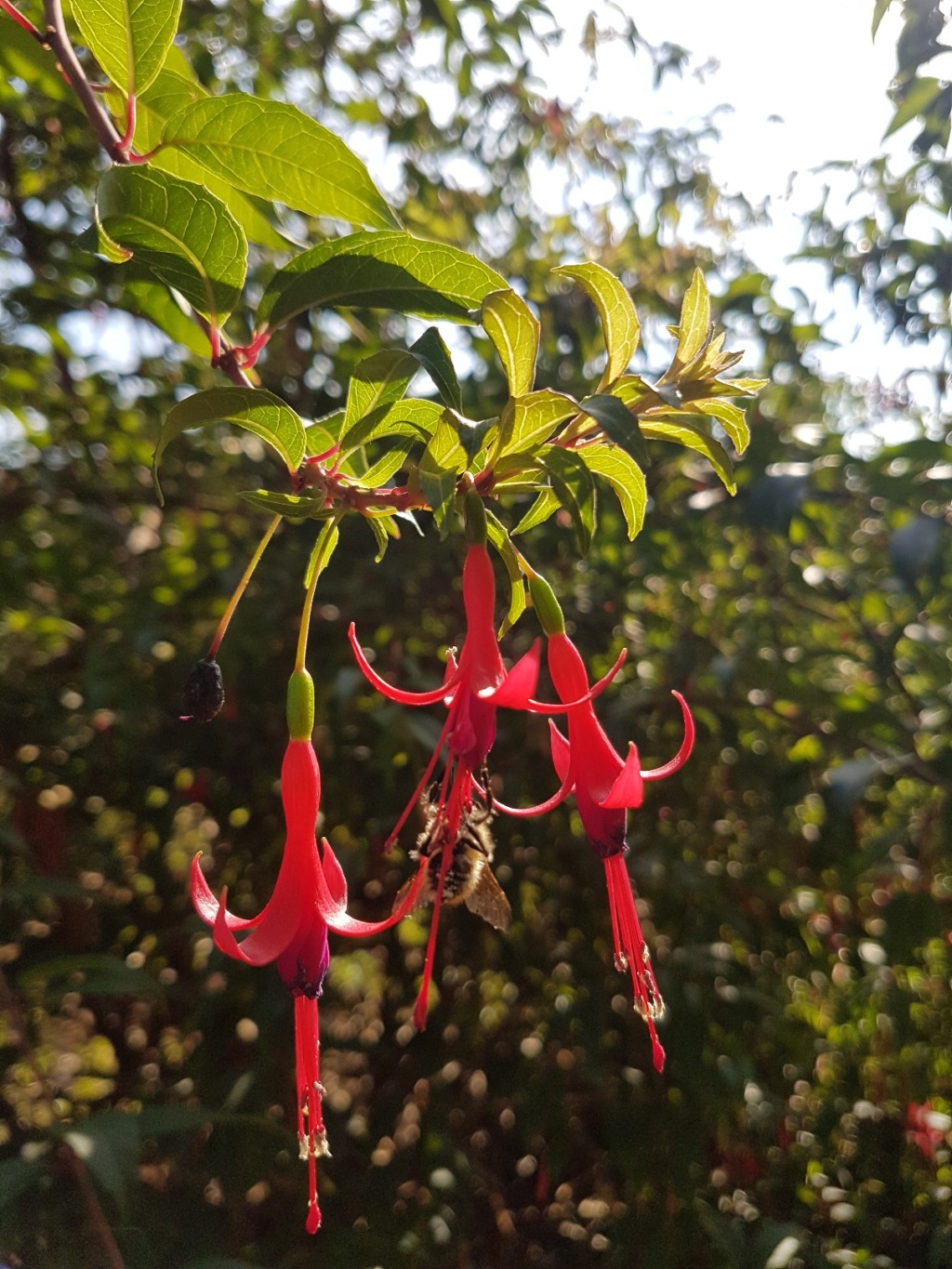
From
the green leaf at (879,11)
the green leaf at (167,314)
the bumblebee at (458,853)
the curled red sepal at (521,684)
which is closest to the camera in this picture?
the curled red sepal at (521,684)

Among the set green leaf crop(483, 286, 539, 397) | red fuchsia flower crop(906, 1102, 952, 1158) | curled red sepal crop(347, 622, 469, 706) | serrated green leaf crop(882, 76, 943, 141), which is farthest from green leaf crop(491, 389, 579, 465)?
red fuchsia flower crop(906, 1102, 952, 1158)

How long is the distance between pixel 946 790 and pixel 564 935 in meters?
0.53

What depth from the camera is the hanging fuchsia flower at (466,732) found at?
1.33ft

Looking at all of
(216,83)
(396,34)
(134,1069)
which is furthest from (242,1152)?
(396,34)

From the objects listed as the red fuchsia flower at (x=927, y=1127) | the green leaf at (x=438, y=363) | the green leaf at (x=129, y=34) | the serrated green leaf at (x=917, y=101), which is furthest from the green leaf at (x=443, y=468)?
the red fuchsia flower at (x=927, y=1127)

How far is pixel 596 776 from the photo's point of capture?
43 cm

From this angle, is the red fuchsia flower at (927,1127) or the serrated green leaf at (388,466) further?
the red fuchsia flower at (927,1127)

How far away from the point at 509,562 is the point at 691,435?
117 millimetres

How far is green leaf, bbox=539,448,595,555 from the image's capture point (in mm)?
406

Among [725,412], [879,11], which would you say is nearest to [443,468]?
[725,412]

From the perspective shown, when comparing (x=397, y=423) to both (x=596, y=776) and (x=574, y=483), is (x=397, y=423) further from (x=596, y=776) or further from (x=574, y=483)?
(x=596, y=776)

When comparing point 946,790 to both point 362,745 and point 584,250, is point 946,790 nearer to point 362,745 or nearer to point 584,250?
point 362,745

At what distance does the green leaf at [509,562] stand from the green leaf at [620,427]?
86mm

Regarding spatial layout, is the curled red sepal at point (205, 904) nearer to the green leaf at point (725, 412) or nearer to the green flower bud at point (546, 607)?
the green flower bud at point (546, 607)
